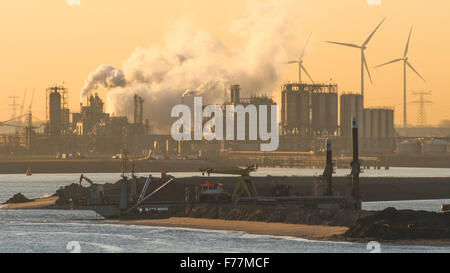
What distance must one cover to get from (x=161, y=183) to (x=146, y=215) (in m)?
23.2

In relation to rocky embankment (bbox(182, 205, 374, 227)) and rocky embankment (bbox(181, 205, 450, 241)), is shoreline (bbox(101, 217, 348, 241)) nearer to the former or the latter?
rocky embankment (bbox(182, 205, 374, 227))

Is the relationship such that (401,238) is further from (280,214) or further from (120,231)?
(120,231)

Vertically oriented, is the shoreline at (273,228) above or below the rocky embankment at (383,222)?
below

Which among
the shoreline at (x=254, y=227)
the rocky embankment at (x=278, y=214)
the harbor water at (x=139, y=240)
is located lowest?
the harbor water at (x=139, y=240)

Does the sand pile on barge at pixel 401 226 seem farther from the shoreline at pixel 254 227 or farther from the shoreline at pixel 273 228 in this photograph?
the shoreline at pixel 254 227

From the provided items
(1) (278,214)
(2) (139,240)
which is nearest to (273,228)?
(1) (278,214)

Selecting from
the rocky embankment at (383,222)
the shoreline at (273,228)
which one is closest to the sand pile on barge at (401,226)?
the rocky embankment at (383,222)

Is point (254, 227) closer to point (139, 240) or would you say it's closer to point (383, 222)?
point (139, 240)

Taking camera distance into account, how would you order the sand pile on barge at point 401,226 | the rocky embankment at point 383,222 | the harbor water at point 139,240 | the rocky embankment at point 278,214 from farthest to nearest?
the rocky embankment at point 278,214 < the rocky embankment at point 383,222 < the sand pile on barge at point 401,226 < the harbor water at point 139,240

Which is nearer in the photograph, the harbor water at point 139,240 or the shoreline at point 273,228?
the harbor water at point 139,240

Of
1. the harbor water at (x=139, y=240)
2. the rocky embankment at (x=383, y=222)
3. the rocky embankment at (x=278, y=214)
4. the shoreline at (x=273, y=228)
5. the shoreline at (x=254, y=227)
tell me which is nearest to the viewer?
the harbor water at (x=139, y=240)

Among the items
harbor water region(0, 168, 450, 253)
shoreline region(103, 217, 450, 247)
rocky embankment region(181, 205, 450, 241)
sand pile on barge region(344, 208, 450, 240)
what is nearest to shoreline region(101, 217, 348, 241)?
shoreline region(103, 217, 450, 247)
